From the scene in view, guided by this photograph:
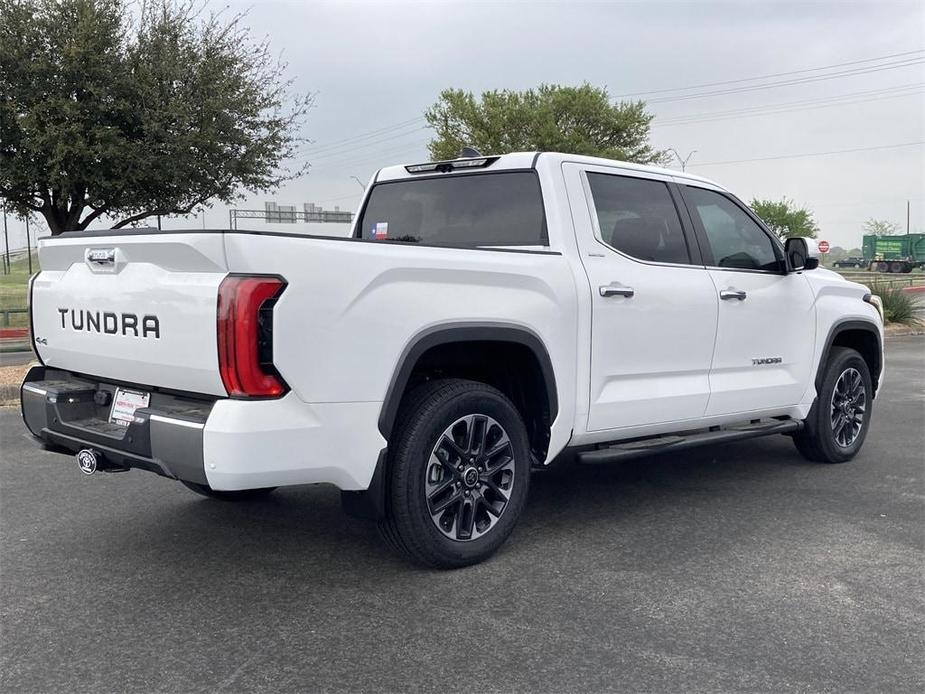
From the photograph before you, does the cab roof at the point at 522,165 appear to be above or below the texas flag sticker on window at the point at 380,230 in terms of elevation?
above

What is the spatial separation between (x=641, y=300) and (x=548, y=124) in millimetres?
38417

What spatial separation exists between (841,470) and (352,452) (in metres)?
3.97

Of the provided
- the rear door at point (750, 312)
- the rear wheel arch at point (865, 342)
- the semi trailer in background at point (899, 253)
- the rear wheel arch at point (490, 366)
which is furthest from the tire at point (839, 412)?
the semi trailer in background at point (899, 253)

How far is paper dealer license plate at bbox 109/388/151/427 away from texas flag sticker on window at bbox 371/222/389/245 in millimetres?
2067

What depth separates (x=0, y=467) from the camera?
615cm

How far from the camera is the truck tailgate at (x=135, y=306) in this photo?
338 centimetres

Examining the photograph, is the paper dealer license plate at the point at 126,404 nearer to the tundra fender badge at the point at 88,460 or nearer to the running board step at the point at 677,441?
the tundra fender badge at the point at 88,460

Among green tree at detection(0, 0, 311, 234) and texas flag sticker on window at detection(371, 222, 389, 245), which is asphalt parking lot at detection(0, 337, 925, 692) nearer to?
texas flag sticker on window at detection(371, 222, 389, 245)

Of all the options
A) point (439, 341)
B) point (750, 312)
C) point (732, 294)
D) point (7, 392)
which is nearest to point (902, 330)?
point (750, 312)

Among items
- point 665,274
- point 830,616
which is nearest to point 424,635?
point 830,616

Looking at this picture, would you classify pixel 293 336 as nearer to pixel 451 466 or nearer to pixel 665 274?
pixel 451 466

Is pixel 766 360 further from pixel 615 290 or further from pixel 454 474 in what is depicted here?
pixel 454 474

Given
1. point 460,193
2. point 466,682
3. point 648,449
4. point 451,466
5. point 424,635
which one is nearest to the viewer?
point 466,682

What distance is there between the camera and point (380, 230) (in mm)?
5512
